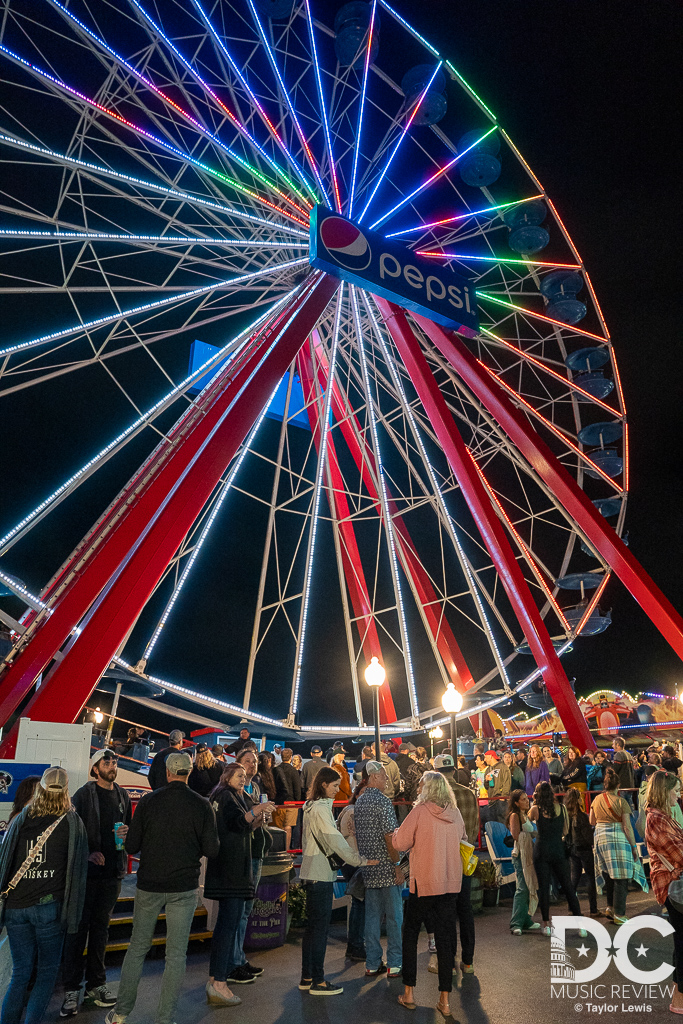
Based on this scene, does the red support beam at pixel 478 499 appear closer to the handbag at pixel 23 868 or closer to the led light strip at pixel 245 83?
the led light strip at pixel 245 83

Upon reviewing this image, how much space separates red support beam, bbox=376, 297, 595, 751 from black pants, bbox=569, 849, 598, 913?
3.65 meters

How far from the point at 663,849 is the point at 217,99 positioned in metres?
12.9

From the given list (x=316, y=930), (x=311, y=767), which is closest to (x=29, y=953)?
(x=316, y=930)

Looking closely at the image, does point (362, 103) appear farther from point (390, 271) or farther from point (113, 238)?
point (113, 238)

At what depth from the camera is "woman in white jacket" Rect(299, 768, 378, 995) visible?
677 centimetres

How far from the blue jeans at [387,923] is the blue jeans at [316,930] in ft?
1.78

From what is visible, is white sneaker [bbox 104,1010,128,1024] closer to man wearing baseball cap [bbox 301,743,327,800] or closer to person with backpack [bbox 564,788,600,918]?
man wearing baseball cap [bbox 301,743,327,800]

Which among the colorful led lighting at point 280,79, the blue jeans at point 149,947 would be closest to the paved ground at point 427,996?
the blue jeans at point 149,947

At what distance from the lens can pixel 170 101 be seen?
40.8ft

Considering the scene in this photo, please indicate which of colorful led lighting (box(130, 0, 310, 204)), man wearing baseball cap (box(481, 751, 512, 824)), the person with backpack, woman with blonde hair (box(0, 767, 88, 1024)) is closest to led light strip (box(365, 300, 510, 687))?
colorful led lighting (box(130, 0, 310, 204))

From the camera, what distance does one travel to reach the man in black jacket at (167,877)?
18.1 ft

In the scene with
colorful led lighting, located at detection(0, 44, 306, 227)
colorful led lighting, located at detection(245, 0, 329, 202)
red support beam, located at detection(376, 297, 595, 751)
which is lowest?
red support beam, located at detection(376, 297, 595, 751)

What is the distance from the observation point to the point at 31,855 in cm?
538

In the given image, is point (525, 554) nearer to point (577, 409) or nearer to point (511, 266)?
point (577, 409)
